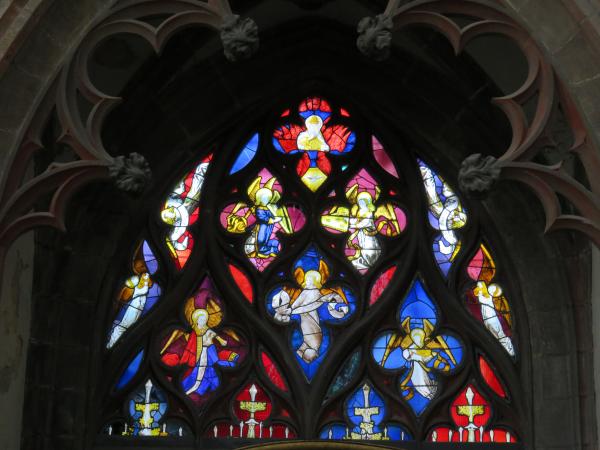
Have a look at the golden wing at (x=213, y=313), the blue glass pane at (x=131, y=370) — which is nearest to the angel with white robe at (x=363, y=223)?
the golden wing at (x=213, y=313)

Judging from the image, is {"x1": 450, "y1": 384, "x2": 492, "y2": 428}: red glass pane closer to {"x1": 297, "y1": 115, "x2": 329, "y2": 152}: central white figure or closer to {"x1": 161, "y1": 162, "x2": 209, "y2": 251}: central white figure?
{"x1": 297, "y1": 115, "x2": 329, "y2": 152}: central white figure

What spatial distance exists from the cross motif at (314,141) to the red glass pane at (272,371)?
54.3 inches

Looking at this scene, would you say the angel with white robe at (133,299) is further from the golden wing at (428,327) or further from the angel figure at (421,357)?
the golden wing at (428,327)

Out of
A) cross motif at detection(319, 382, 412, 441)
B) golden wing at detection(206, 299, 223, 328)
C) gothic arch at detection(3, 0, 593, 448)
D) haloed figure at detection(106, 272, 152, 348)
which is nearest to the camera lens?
gothic arch at detection(3, 0, 593, 448)

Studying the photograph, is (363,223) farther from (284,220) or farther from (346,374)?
(346,374)

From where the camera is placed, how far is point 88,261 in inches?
446

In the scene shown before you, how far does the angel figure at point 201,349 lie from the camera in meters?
11.4

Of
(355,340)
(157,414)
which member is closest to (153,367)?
(157,414)

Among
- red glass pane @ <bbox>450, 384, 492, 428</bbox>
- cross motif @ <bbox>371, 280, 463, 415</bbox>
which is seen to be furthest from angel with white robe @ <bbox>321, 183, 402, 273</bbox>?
red glass pane @ <bbox>450, 384, 492, 428</bbox>

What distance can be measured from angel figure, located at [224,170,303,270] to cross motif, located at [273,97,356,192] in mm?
258

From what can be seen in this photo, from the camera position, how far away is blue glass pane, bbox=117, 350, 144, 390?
11320 mm

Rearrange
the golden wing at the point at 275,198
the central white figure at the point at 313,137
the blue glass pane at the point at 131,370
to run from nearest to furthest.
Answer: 1. the blue glass pane at the point at 131,370
2. the golden wing at the point at 275,198
3. the central white figure at the point at 313,137

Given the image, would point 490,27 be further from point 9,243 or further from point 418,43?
point 9,243

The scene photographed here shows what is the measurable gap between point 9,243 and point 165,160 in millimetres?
2635
